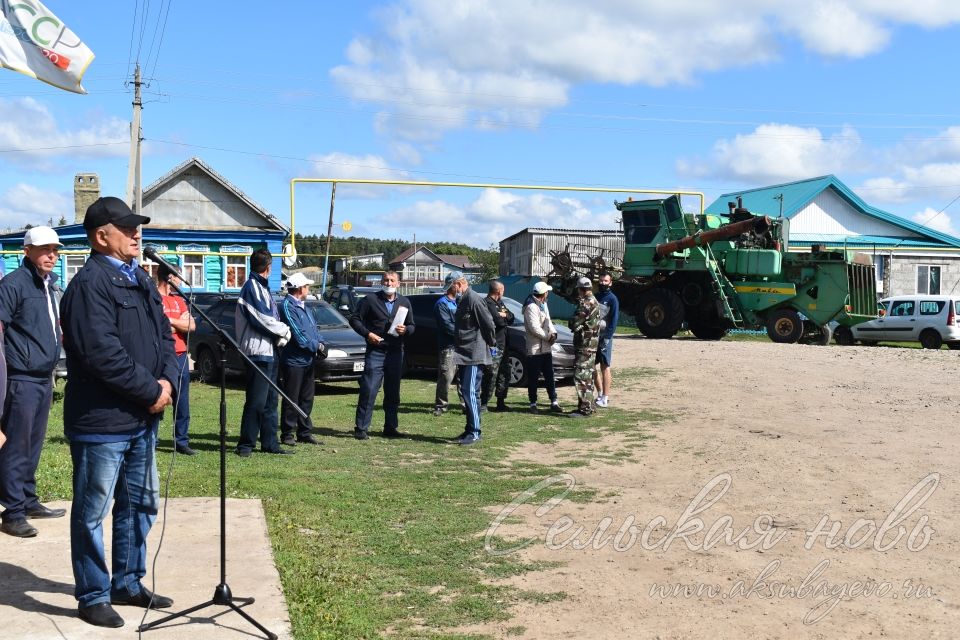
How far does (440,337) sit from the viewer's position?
12.6 m

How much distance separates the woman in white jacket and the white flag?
641 centimetres

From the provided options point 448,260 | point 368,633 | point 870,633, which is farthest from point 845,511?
point 448,260

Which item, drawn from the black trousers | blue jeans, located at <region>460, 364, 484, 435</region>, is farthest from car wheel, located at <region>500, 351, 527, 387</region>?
the black trousers

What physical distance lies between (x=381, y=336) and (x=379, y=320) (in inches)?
6.9

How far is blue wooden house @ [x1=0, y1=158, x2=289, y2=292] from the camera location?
37.1 metres

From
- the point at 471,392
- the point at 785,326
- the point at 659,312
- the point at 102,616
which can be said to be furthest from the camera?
the point at 659,312

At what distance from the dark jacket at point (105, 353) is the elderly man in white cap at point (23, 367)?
1.73 meters

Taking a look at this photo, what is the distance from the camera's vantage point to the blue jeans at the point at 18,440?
5.98m

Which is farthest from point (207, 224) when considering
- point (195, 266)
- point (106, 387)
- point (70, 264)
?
point (106, 387)

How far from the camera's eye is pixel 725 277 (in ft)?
89.8

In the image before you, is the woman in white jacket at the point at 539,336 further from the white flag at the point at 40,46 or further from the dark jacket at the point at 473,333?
the white flag at the point at 40,46

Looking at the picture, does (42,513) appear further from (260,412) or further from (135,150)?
(135,150)

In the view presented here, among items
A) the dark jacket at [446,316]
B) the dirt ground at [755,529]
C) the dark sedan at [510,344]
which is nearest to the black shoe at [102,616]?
the dirt ground at [755,529]

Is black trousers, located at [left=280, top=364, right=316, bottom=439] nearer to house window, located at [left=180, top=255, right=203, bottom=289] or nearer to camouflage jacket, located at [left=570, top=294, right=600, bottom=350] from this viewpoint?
camouflage jacket, located at [left=570, top=294, right=600, bottom=350]
